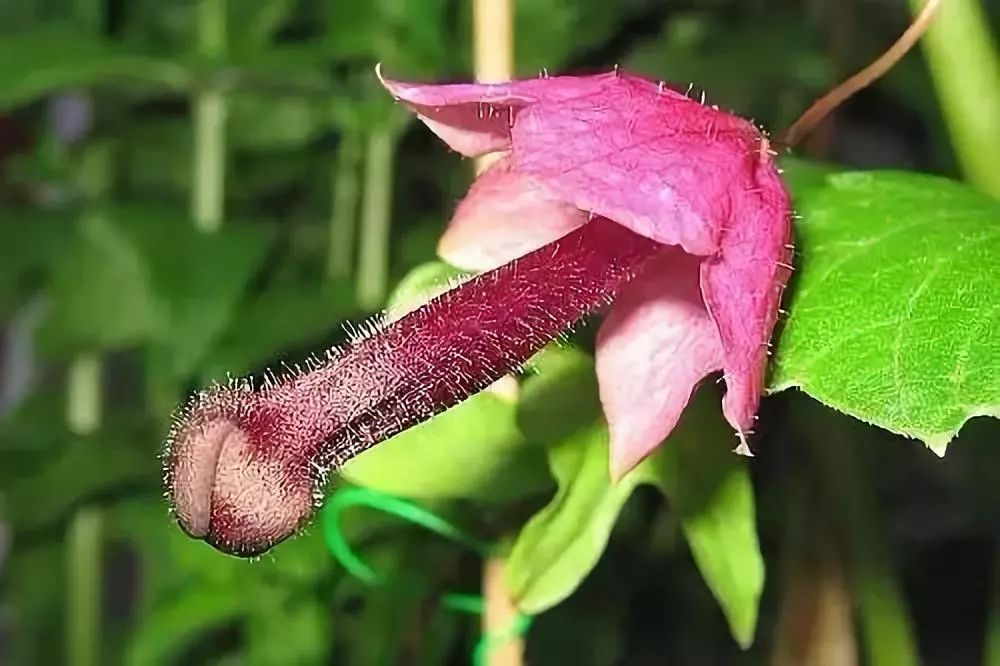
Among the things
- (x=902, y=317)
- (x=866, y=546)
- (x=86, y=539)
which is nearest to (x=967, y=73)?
(x=902, y=317)

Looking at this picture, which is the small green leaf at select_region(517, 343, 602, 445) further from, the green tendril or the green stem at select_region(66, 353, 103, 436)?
the green stem at select_region(66, 353, 103, 436)

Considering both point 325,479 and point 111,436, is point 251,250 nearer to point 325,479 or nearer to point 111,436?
point 111,436

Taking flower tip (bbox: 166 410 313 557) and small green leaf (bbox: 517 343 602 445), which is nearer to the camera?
flower tip (bbox: 166 410 313 557)

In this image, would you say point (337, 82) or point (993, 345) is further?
point (337, 82)

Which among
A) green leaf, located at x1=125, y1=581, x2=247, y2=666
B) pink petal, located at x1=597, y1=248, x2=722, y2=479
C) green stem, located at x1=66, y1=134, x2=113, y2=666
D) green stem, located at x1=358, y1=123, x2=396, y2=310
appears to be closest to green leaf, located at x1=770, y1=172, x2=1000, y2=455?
pink petal, located at x1=597, y1=248, x2=722, y2=479

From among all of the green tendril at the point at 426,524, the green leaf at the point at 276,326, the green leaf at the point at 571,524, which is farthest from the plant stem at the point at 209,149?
the green leaf at the point at 571,524

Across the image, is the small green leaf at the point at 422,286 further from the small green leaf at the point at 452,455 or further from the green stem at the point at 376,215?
the green stem at the point at 376,215

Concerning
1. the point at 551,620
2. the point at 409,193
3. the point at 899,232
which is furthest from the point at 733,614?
the point at 409,193
